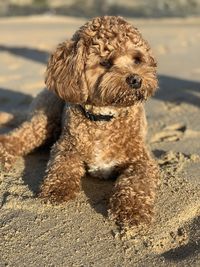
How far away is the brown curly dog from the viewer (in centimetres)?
387

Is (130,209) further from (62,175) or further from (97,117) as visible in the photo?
(97,117)

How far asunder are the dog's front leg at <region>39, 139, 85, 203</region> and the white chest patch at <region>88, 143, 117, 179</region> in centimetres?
10

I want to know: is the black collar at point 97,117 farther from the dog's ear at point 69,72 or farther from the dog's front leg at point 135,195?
the dog's front leg at point 135,195

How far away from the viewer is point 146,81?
3945mm

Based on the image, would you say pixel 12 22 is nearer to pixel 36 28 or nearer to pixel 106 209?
pixel 36 28

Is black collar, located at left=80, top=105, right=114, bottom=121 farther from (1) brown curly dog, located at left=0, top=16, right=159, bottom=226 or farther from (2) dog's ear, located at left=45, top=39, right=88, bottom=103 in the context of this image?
(2) dog's ear, located at left=45, top=39, right=88, bottom=103

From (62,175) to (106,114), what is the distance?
1.94 feet

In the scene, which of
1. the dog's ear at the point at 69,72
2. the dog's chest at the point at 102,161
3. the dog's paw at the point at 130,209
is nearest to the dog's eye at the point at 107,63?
the dog's ear at the point at 69,72

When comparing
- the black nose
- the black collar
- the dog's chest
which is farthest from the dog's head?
the dog's chest

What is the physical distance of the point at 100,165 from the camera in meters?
4.27

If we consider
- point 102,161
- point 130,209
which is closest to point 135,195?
point 130,209

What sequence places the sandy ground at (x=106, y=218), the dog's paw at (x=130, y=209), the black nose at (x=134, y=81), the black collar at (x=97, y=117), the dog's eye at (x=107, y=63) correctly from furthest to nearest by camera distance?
the black collar at (x=97, y=117), the dog's eye at (x=107, y=63), the black nose at (x=134, y=81), the dog's paw at (x=130, y=209), the sandy ground at (x=106, y=218)

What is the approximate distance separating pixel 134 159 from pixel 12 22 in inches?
468

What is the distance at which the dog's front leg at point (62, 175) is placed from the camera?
3.91 m
